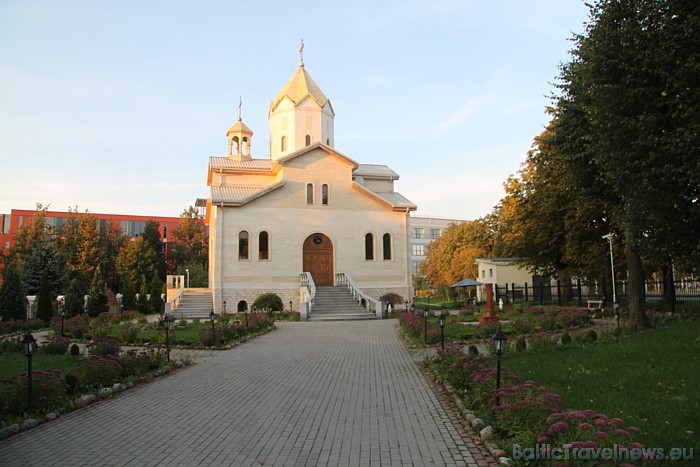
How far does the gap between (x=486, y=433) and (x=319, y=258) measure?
95.6 ft

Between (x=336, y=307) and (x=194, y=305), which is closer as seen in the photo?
(x=336, y=307)

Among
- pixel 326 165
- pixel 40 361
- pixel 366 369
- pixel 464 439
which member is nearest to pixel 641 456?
pixel 464 439

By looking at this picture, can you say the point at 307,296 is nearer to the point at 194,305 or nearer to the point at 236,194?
the point at 194,305

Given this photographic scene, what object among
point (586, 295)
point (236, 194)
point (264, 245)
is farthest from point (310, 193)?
point (586, 295)

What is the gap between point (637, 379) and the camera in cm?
958

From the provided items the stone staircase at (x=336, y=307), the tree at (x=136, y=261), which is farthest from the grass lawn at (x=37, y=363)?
the tree at (x=136, y=261)

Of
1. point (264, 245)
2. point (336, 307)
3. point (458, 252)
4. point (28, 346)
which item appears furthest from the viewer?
point (458, 252)

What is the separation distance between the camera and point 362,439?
7.31 m

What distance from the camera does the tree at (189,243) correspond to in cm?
6378

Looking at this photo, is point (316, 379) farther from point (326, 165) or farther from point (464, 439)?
point (326, 165)

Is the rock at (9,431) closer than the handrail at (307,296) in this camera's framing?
Yes

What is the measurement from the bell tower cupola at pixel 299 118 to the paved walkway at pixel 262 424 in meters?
28.3

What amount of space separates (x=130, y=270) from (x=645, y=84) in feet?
175

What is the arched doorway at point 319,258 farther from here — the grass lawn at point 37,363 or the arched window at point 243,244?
the grass lawn at point 37,363
